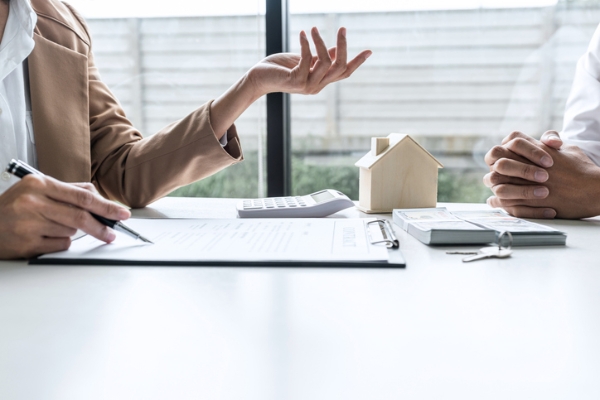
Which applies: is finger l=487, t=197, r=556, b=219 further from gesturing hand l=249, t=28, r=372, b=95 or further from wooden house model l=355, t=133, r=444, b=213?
gesturing hand l=249, t=28, r=372, b=95

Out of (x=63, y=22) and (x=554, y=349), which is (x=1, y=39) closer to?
(x=63, y=22)

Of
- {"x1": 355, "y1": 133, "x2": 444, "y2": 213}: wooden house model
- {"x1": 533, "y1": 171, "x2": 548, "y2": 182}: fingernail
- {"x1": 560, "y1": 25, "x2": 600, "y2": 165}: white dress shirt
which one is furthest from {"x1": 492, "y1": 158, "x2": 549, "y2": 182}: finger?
{"x1": 560, "y1": 25, "x2": 600, "y2": 165}: white dress shirt

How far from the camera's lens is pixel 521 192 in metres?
0.99

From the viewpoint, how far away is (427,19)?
1.81 m

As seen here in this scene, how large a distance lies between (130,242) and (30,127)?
1.77 ft

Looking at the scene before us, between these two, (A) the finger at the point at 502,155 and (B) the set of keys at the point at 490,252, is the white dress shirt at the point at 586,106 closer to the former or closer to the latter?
(A) the finger at the point at 502,155

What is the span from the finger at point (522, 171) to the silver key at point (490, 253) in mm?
334

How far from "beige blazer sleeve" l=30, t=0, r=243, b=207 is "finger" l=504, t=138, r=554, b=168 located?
0.57 m

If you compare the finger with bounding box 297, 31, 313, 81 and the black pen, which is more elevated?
the finger with bounding box 297, 31, 313, 81

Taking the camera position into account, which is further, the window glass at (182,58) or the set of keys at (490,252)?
the window glass at (182,58)

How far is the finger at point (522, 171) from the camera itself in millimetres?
982

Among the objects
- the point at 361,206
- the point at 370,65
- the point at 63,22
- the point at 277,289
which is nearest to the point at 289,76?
the point at 361,206

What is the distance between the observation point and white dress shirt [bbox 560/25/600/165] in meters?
1.22

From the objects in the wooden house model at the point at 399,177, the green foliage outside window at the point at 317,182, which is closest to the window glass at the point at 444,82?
the green foliage outside window at the point at 317,182
